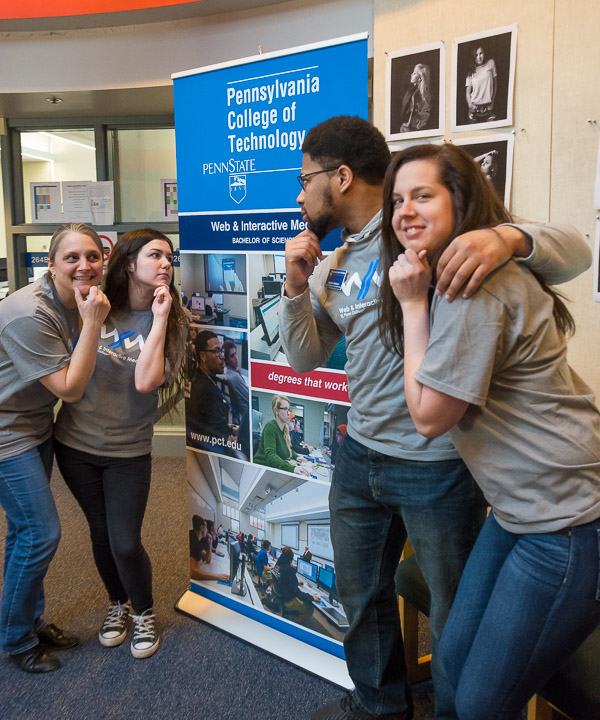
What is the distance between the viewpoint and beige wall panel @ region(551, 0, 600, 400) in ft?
6.51

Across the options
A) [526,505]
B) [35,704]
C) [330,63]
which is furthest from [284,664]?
[330,63]

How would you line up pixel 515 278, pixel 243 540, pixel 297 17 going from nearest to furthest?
pixel 515 278
pixel 243 540
pixel 297 17

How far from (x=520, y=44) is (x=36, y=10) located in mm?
2687

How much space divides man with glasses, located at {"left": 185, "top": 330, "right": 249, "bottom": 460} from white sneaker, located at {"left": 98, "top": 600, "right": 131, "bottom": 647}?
743 millimetres

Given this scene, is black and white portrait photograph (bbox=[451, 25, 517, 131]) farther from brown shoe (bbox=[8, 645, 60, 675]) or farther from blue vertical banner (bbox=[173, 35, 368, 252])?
brown shoe (bbox=[8, 645, 60, 675])

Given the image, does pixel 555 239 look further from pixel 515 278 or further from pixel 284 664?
pixel 284 664

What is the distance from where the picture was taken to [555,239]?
48.3 inches

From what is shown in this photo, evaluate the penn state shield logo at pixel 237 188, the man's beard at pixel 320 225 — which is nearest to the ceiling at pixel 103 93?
the penn state shield logo at pixel 237 188

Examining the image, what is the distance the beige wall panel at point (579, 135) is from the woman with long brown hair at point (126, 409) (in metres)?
1.43

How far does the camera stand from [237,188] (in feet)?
7.66

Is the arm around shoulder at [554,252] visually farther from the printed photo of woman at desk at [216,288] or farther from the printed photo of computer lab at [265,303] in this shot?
the printed photo of woman at desk at [216,288]

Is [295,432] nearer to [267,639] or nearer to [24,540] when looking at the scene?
[267,639]

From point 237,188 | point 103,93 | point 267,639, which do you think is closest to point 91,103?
point 103,93

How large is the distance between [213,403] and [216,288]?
470mm
